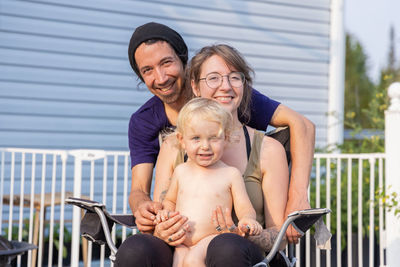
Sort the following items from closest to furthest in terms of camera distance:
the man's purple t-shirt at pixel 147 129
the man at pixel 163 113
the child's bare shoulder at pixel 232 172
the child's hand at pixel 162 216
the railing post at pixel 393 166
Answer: the child's hand at pixel 162 216 → the child's bare shoulder at pixel 232 172 → the man at pixel 163 113 → the man's purple t-shirt at pixel 147 129 → the railing post at pixel 393 166

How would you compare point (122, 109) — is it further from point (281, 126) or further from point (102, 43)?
point (281, 126)

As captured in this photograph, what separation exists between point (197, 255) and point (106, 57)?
15.1 ft

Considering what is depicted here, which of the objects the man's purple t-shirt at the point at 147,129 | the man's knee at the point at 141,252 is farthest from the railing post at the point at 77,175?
the man's knee at the point at 141,252

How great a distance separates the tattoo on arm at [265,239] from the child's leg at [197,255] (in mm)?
189

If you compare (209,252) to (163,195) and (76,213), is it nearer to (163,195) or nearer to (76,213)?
(163,195)

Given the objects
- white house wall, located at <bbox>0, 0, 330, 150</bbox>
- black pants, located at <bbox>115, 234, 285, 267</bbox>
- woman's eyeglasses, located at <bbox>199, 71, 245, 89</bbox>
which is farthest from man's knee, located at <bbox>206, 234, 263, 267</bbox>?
white house wall, located at <bbox>0, 0, 330, 150</bbox>

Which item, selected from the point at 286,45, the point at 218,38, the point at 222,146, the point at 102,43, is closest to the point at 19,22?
the point at 102,43

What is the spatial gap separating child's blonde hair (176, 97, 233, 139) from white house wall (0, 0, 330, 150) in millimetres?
3980

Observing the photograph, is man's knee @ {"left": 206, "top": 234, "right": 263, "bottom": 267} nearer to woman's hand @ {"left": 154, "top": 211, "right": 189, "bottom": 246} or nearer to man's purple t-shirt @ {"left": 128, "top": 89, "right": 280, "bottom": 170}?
woman's hand @ {"left": 154, "top": 211, "right": 189, "bottom": 246}

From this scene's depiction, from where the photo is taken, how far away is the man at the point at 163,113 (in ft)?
9.74

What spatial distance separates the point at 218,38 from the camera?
731cm

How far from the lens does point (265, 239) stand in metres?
2.54

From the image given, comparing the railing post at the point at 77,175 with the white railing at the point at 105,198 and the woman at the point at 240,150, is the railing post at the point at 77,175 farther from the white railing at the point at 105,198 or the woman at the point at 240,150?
the woman at the point at 240,150

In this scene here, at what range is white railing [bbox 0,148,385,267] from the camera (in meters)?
4.67
